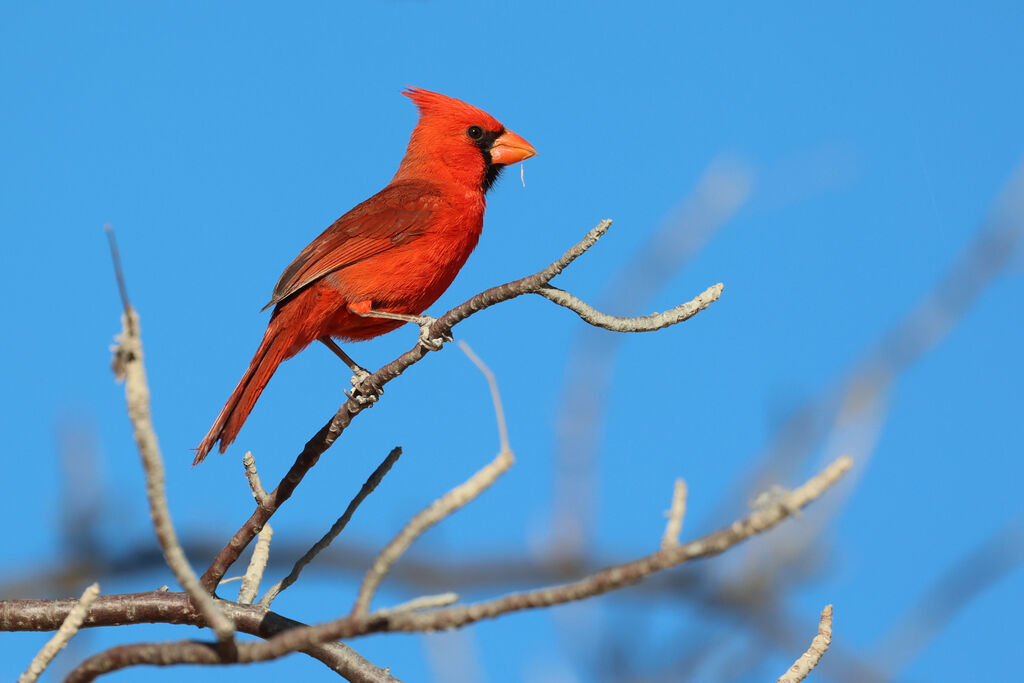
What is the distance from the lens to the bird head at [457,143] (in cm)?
509

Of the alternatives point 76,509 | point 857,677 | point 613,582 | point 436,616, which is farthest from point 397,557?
point 76,509

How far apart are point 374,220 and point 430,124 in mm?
1010

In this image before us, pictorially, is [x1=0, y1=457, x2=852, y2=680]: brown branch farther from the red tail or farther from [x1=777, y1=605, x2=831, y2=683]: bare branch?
the red tail

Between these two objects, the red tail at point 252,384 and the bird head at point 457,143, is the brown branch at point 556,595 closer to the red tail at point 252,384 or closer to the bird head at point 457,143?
the red tail at point 252,384

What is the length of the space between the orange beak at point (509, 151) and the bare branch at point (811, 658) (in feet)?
11.6

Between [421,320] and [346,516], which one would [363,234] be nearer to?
[421,320]

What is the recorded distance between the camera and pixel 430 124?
5.26 meters

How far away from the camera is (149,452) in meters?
1.41

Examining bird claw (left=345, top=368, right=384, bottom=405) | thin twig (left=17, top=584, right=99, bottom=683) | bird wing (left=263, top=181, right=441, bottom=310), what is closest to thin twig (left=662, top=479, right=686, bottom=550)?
thin twig (left=17, top=584, right=99, bottom=683)

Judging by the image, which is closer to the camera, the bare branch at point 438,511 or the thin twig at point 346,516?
the bare branch at point 438,511

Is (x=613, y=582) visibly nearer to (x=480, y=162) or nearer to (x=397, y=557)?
(x=397, y=557)

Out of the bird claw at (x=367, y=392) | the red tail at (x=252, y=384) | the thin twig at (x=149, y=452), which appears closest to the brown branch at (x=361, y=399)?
the bird claw at (x=367, y=392)

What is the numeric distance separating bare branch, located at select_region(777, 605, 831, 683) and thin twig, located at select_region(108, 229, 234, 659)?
3.02 ft

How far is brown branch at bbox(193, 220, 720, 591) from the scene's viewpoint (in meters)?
2.28
